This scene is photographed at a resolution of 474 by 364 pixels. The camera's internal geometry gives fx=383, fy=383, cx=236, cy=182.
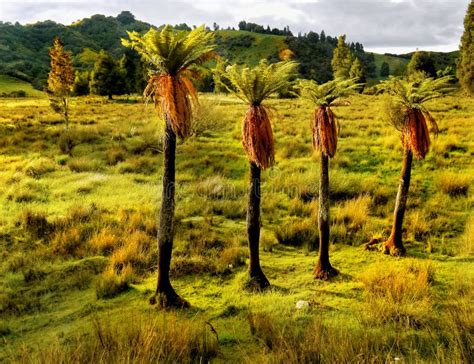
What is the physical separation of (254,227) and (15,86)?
89.6m

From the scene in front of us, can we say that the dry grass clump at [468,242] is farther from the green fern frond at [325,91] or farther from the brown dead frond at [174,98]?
the brown dead frond at [174,98]

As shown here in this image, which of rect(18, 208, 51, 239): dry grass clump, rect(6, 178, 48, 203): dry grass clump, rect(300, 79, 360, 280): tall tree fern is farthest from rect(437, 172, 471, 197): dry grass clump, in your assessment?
rect(6, 178, 48, 203): dry grass clump

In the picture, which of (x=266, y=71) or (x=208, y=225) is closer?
(x=266, y=71)

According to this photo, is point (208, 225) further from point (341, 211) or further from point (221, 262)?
point (341, 211)

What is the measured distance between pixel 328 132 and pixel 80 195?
11.5 meters

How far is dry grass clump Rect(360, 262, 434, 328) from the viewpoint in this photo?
253 inches

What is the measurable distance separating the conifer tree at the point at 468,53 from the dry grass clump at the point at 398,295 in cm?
4284

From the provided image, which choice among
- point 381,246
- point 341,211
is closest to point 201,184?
point 341,211

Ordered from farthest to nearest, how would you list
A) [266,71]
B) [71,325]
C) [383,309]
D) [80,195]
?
1. [80,195]
2. [266,71]
3. [71,325]
4. [383,309]

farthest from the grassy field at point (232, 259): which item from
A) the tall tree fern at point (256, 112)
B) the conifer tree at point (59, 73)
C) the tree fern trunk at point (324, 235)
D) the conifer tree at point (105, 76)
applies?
the conifer tree at point (105, 76)

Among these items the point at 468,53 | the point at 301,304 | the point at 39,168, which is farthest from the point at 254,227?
the point at 468,53

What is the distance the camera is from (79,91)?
64.6 m

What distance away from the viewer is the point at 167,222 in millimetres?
7770

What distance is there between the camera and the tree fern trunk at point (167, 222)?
7.62m
